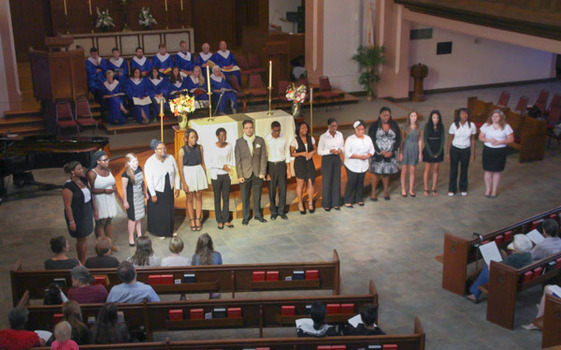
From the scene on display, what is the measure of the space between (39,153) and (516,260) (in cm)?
747

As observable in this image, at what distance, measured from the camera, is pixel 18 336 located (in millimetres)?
6070

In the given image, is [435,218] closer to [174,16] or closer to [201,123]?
[201,123]

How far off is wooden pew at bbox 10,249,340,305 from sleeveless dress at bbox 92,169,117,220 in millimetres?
1723

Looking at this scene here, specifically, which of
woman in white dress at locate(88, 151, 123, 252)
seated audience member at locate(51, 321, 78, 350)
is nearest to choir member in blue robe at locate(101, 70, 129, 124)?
woman in white dress at locate(88, 151, 123, 252)

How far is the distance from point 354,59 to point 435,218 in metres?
7.74

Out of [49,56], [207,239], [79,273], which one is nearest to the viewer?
[79,273]

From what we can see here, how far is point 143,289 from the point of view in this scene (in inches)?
280

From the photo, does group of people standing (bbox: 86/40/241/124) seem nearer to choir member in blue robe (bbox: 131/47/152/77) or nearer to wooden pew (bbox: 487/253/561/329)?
choir member in blue robe (bbox: 131/47/152/77)

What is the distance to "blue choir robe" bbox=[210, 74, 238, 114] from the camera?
15.5 m

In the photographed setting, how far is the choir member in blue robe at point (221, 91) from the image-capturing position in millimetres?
15452

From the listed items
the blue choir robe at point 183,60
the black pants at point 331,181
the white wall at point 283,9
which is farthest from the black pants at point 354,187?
the white wall at point 283,9

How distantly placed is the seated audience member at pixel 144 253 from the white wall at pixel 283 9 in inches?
543

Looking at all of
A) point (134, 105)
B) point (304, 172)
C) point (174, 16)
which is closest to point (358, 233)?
point (304, 172)

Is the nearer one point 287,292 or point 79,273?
point 79,273
